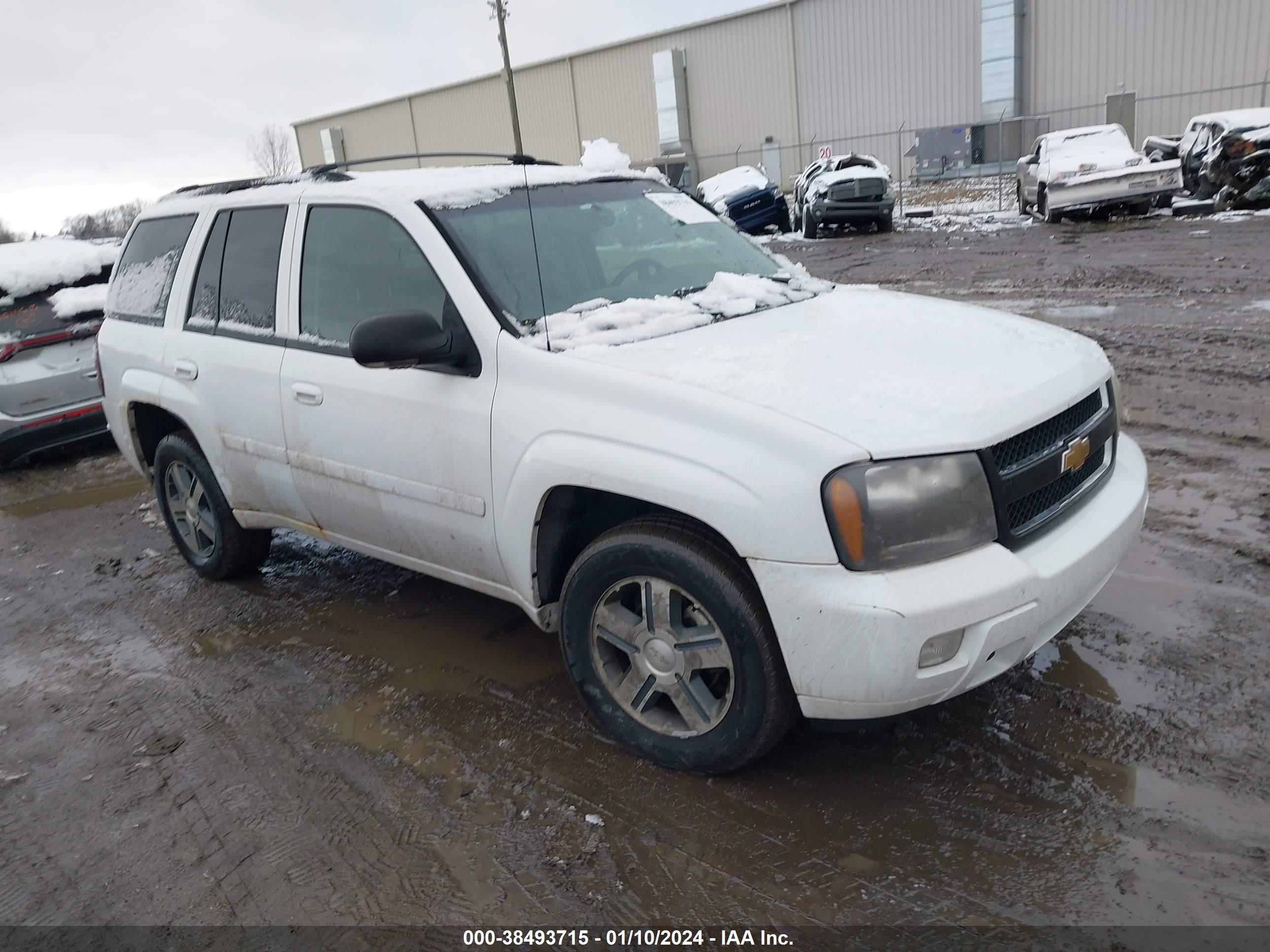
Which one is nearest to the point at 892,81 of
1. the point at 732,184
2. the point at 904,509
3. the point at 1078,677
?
the point at 732,184

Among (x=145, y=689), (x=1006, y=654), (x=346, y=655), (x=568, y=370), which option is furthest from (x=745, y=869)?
(x=145, y=689)

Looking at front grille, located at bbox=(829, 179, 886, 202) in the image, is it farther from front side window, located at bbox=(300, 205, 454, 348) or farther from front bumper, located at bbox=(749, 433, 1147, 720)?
front bumper, located at bbox=(749, 433, 1147, 720)

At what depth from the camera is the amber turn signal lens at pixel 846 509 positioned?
8.48 feet

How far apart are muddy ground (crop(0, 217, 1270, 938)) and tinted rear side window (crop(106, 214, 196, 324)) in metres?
1.48

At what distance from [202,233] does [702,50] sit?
35.2 meters

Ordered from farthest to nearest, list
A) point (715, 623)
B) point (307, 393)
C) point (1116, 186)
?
1. point (1116, 186)
2. point (307, 393)
3. point (715, 623)

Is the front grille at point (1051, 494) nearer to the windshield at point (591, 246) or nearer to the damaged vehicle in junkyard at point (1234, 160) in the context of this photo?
the windshield at point (591, 246)

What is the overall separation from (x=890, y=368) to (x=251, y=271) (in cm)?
285

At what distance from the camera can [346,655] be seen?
168 inches

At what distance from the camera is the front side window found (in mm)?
3650

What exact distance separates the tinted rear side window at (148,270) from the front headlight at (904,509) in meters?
3.71

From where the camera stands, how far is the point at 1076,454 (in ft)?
10.0

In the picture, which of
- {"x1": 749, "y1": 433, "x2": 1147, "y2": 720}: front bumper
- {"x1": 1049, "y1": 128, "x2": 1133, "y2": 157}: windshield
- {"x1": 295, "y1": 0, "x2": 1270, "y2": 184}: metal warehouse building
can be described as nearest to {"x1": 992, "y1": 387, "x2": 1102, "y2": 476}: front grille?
{"x1": 749, "y1": 433, "x2": 1147, "y2": 720}: front bumper

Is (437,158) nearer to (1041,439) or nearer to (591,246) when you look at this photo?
(591,246)
